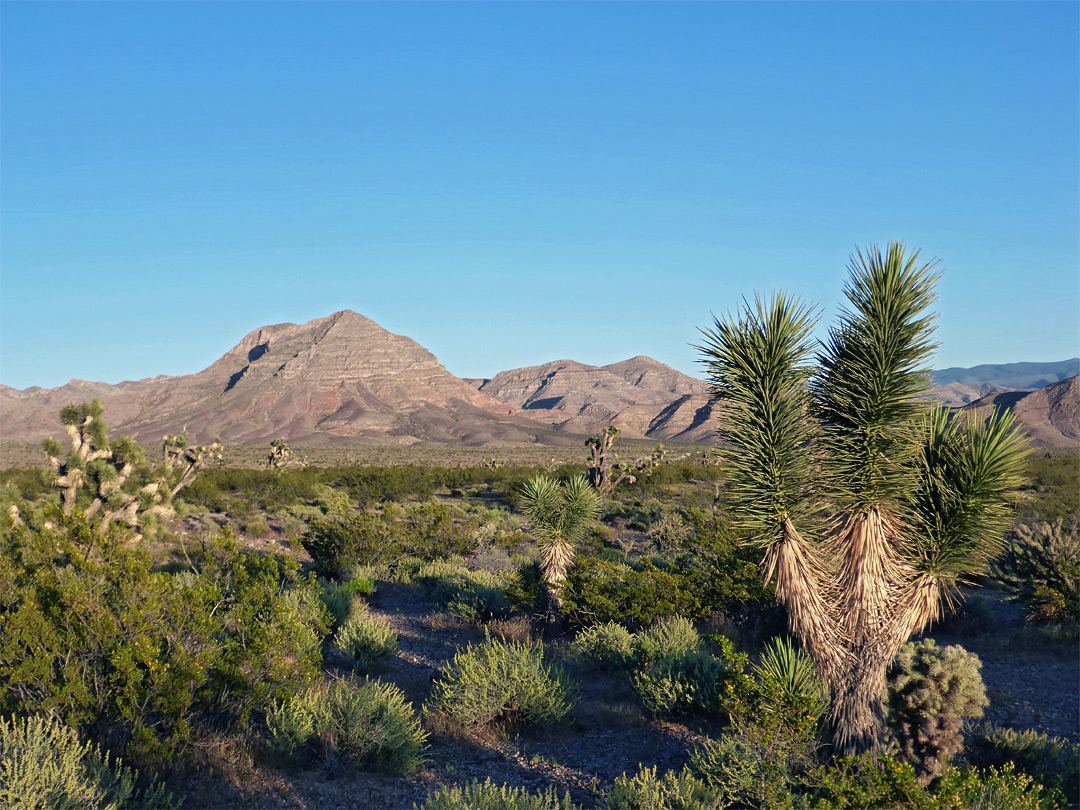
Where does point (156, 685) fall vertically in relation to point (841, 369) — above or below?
below

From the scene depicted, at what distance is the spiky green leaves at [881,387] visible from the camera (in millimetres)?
5328

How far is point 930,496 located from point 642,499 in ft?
90.0

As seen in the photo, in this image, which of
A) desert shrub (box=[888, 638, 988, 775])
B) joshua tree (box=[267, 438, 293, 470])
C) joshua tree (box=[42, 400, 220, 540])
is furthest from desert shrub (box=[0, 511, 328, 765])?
joshua tree (box=[267, 438, 293, 470])

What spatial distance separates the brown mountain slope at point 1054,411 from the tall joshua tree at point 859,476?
3239 inches

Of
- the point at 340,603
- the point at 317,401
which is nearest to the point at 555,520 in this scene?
the point at 340,603

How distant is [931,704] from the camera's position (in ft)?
20.0

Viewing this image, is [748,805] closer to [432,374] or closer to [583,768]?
[583,768]

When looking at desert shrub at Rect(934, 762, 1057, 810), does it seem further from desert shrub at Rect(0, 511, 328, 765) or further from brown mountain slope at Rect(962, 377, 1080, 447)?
brown mountain slope at Rect(962, 377, 1080, 447)

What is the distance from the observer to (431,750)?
22.6 feet

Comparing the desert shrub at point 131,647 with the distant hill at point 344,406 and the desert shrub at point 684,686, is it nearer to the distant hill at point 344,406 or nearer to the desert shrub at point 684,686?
the desert shrub at point 684,686

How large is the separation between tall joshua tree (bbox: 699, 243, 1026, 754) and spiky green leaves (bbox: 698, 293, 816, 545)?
1 centimetres

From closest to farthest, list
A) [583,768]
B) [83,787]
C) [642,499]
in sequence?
[83,787] < [583,768] < [642,499]

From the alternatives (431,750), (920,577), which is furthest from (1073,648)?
(431,750)

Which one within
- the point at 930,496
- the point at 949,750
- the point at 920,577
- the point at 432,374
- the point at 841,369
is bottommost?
the point at 949,750
